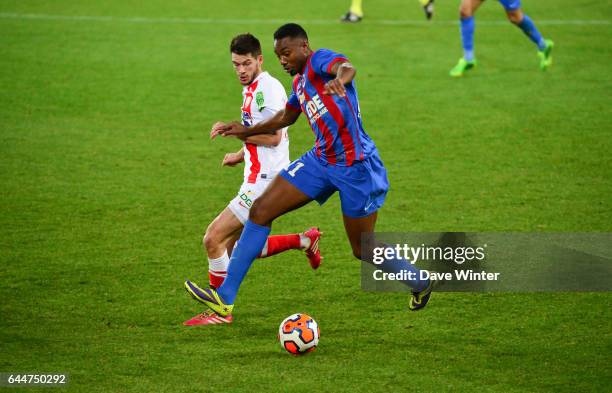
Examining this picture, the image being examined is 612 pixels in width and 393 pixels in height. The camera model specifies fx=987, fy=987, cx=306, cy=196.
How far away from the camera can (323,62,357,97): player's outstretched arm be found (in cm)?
606

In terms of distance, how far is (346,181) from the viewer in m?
6.76

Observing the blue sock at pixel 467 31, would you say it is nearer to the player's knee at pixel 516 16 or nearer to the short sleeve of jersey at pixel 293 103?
the player's knee at pixel 516 16

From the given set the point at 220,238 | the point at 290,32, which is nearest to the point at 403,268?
the point at 220,238

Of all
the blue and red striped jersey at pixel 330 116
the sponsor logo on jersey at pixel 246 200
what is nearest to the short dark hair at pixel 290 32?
the blue and red striped jersey at pixel 330 116

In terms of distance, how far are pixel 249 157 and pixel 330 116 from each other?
976 millimetres

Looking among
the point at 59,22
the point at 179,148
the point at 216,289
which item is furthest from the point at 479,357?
the point at 59,22

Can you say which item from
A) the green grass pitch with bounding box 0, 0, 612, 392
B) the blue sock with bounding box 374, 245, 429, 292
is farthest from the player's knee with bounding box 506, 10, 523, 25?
the blue sock with bounding box 374, 245, 429, 292

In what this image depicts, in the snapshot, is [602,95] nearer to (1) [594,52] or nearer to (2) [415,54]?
(1) [594,52]

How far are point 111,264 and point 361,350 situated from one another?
2.69 meters

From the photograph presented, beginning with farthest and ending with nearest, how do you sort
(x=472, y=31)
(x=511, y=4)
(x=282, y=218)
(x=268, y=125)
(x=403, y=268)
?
1. (x=472, y=31)
2. (x=511, y=4)
3. (x=282, y=218)
4. (x=268, y=125)
5. (x=403, y=268)

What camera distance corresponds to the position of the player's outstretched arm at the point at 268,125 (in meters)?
7.05

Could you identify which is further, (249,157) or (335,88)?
(249,157)

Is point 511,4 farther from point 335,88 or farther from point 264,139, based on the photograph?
point 335,88

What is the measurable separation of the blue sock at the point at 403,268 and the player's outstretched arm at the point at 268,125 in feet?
4.04
